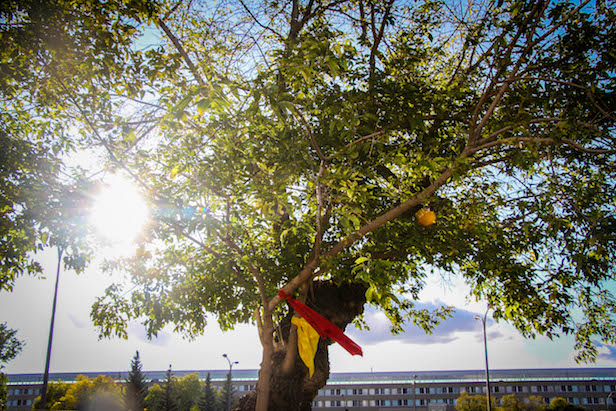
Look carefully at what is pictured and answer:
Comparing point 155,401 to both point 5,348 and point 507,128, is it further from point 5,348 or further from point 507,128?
point 507,128

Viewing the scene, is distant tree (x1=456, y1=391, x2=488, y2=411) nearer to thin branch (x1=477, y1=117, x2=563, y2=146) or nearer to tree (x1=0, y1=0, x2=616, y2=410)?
tree (x1=0, y1=0, x2=616, y2=410)

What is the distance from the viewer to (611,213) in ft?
18.9

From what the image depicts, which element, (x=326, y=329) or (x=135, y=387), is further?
(x=135, y=387)

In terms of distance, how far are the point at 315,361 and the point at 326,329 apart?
9.23 ft

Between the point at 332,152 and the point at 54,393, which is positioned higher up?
the point at 332,152

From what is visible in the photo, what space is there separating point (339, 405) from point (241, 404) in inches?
2548

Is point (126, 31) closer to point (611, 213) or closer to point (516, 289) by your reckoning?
point (611, 213)

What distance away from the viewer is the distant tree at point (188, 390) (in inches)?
2140

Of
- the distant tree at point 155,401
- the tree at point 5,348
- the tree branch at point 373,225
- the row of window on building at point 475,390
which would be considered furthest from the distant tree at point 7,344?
the row of window on building at point 475,390

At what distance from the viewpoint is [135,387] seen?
3844cm

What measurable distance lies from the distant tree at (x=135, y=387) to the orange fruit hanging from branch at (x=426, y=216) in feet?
130

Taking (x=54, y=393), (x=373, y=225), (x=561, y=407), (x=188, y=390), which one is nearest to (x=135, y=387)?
(x=54, y=393)

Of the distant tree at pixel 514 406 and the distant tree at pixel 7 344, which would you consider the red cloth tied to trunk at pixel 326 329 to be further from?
the distant tree at pixel 514 406

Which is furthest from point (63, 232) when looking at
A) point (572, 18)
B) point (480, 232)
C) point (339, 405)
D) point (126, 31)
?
point (339, 405)
